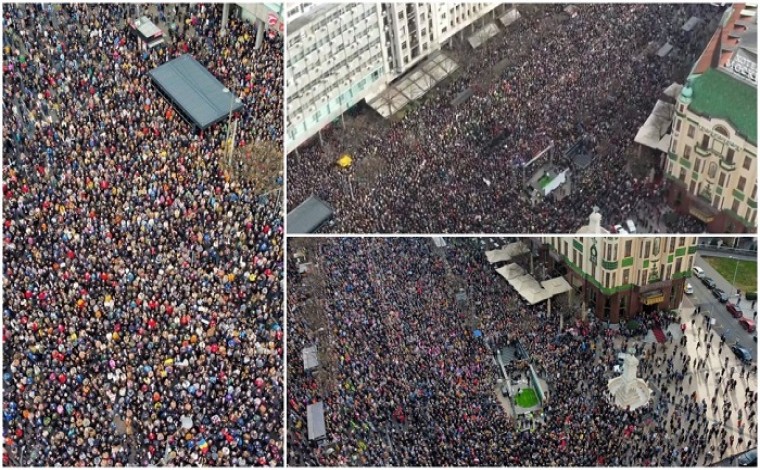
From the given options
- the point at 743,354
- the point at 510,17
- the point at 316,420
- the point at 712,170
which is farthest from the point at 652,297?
the point at 316,420

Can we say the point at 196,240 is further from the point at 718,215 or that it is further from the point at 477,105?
the point at 718,215

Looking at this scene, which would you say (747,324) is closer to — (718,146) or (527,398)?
(718,146)

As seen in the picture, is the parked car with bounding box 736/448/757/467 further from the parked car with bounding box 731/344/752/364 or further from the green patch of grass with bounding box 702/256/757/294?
the green patch of grass with bounding box 702/256/757/294

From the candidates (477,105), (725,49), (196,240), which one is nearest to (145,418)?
(196,240)

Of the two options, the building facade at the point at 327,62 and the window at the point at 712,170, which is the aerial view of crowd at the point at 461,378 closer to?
the building facade at the point at 327,62

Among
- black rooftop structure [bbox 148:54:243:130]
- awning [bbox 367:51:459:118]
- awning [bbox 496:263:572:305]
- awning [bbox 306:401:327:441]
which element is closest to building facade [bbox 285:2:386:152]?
awning [bbox 367:51:459:118]

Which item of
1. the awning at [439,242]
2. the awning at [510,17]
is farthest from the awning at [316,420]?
the awning at [510,17]
